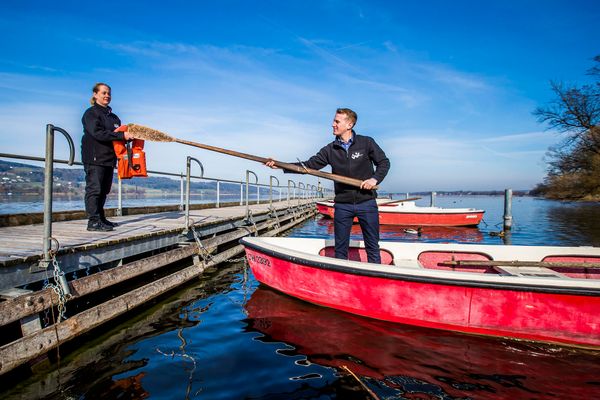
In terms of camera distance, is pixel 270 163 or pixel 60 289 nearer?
pixel 60 289

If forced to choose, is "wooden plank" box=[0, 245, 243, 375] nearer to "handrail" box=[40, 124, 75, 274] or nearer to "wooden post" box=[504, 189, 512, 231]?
"handrail" box=[40, 124, 75, 274]

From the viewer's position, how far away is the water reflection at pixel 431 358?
2.81m

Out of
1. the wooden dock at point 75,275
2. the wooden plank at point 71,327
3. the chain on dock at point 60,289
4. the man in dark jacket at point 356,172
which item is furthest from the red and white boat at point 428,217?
the chain on dock at point 60,289

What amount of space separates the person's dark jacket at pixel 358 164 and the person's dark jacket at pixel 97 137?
10.3ft

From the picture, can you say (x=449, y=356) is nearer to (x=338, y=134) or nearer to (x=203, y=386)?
(x=203, y=386)

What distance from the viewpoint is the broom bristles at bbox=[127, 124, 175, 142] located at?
5004 millimetres

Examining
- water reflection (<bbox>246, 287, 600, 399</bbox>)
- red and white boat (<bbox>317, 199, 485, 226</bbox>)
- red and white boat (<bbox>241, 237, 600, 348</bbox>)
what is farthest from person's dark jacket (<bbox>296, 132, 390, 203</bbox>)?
red and white boat (<bbox>317, 199, 485, 226</bbox>)

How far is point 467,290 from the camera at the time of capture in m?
3.68

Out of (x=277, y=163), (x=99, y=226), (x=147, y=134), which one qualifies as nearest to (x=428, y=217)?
(x=277, y=163)

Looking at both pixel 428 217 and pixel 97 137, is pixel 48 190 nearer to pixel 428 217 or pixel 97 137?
pixel 97 137

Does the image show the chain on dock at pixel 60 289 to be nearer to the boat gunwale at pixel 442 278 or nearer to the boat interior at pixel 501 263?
the boat gunwale at pixel 442 278

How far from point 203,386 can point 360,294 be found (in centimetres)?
214

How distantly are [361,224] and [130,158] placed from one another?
3601 millimetres

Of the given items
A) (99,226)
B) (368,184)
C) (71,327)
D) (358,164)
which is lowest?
(71,327)
